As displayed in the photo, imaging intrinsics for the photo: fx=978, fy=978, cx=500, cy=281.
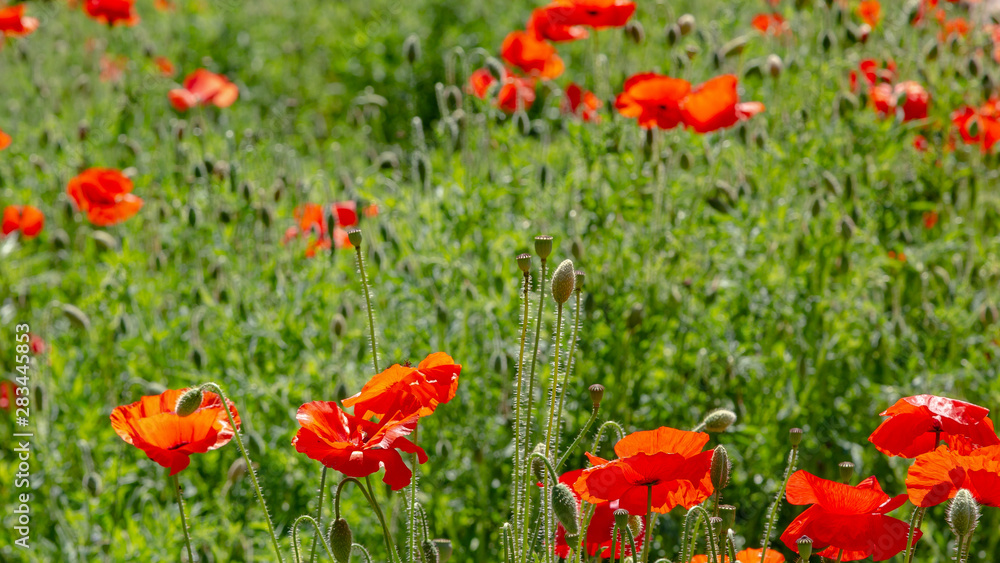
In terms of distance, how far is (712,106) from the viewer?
250 cm

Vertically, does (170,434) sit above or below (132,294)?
above

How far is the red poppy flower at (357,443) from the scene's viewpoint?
4.29 ft

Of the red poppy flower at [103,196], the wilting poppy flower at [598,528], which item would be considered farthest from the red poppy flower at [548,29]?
the wilting poppy flower at [598,528]

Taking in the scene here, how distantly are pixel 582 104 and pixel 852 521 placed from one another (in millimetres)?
2188

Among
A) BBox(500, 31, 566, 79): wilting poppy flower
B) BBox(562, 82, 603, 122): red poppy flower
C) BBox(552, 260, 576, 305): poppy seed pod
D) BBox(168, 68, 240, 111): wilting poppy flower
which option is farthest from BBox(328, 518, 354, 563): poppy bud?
BBox(168, 68, 240, 111): wilting poppy flower

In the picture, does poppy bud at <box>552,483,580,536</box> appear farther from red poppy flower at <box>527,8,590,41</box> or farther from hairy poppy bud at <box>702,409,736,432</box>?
red poppy flower at <box>527,8,590,41</box>

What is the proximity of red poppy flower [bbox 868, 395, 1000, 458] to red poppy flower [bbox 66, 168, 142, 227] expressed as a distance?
2603 mm

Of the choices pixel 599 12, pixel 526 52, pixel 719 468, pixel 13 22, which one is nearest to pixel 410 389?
pixel 719 468

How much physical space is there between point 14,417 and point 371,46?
3.68 meters

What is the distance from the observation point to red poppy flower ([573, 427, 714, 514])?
1.29m

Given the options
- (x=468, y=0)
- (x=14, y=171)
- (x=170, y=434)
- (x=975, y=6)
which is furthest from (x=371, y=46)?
(x=170, y=434)

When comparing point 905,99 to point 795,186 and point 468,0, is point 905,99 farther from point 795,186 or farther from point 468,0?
point 468,0

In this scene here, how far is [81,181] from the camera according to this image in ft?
10.4

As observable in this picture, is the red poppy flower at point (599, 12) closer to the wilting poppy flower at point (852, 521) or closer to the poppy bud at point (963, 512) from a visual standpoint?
the wilting poppy flower at point (852, 521)
